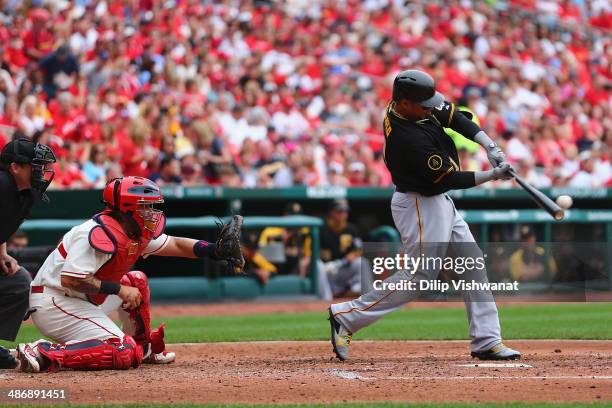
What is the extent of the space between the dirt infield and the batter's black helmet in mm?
1661

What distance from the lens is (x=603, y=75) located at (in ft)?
73.2

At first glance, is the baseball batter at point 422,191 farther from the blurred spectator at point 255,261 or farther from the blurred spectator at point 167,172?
the blurred spectator at point 167,172

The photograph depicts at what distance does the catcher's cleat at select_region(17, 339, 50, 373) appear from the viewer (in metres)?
6.09

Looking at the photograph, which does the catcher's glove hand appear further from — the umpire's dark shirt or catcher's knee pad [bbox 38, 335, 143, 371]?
the umpire's dark shirt

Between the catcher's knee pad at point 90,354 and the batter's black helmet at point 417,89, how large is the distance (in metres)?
2.31

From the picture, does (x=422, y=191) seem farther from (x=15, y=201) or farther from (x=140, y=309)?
(x=15, y=201)

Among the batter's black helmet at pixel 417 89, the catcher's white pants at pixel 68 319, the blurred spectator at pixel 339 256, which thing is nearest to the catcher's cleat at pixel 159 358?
the catcher's white pants at pixel 68 319

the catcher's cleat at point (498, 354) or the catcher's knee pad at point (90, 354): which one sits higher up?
the catcher's knee pad at point (90, 354)

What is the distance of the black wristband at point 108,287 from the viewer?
604 centimetres

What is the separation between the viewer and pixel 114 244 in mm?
6035

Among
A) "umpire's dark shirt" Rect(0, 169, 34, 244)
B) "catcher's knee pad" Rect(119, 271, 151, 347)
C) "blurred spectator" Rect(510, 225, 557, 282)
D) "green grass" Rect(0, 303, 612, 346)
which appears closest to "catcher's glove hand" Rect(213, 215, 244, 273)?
"catcher's knee pad" Rect(119, 271, 151, 347)

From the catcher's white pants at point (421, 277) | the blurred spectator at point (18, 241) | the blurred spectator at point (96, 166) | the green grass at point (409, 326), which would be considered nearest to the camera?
the catcher's white pants at point (421, 277)

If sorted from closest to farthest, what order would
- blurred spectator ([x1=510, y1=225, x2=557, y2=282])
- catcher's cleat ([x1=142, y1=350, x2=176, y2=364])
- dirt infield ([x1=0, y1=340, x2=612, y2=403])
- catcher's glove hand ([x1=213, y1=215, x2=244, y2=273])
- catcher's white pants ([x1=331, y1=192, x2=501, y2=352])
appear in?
dirt infield ([x1=0, y1=340, x2=612, y2=403]), catcher's glove hand ([x1=213, y1=215, x2=244, y2=273]), catcher's white pants ([x1=331, y1=192, x2=501, y2=352]), catcher's cleat ([x1=142, y1=350, x2=176, y2=364]), blurred spectator ([x1=510, y1=225, x2=557, y2=282])

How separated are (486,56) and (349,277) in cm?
892
